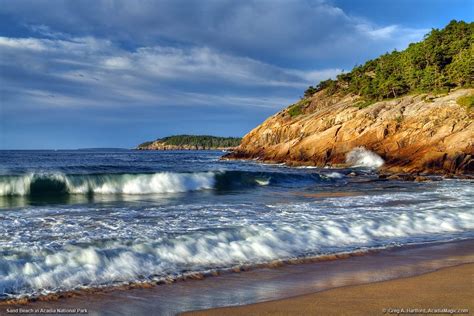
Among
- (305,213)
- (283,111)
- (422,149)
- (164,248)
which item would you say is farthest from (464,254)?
(283,111)

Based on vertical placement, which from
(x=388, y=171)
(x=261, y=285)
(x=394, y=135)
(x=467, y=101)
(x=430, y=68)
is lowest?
(x=261, y=285)

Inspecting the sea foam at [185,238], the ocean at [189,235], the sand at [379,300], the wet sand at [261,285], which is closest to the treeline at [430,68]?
the ocean at [189,235]

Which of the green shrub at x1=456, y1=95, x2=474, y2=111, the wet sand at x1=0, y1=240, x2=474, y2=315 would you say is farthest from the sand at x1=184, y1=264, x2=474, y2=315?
the green shrub at x1=456, y1=95, x2=474, y2=111

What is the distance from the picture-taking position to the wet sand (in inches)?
204

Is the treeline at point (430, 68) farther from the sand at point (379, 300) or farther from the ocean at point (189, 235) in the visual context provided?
the sand at point (379, 300)

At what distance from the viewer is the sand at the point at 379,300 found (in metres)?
4.89

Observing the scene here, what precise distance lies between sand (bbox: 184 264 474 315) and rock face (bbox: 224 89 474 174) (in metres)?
27.2

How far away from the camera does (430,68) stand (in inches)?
2040

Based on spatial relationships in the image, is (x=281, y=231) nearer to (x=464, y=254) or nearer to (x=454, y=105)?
(x=464, y=254)

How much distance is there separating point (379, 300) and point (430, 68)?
174 feet

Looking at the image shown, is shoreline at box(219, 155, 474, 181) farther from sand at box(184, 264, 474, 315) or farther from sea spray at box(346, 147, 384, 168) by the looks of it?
sand at box(184, 264, 474, 315)

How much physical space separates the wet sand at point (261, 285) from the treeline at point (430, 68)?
1748 inches

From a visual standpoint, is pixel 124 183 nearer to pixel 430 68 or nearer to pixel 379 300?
pixel 379 300

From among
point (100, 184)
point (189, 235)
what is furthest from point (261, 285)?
point (100, 184)
